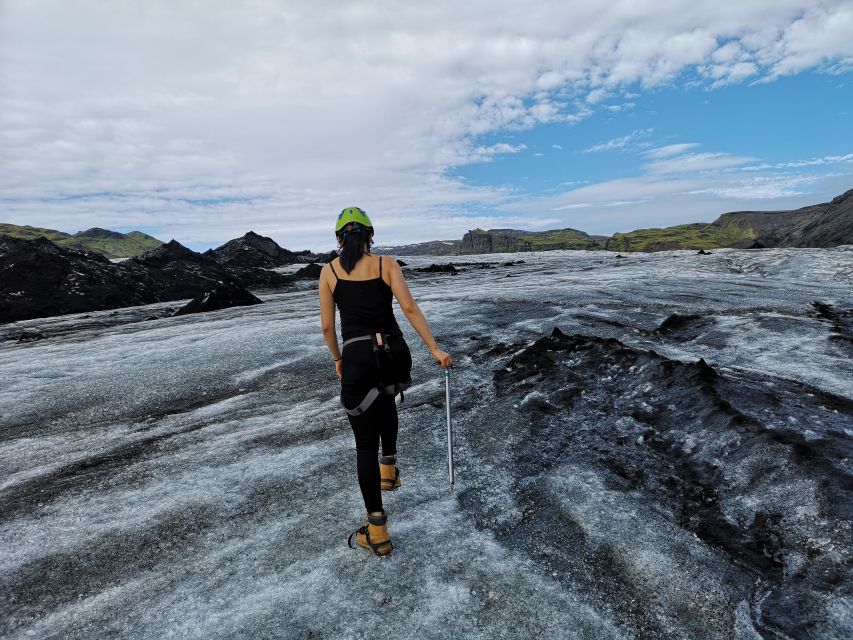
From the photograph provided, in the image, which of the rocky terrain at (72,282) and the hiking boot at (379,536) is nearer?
the hiking boot at (379,536)

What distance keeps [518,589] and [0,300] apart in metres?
27.5

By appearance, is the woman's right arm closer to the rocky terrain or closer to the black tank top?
the black tank top

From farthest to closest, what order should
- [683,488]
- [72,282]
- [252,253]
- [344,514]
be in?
[252,253], [72,282], [683,488], [344,514]

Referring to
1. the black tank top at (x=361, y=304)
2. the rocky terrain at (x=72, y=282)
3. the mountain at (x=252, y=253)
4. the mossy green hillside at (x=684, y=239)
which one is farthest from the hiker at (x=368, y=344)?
the mossy green hillside at (x=684, y=239)

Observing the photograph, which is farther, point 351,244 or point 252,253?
point 252,253

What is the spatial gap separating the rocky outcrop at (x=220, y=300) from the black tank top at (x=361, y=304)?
18.6 metres

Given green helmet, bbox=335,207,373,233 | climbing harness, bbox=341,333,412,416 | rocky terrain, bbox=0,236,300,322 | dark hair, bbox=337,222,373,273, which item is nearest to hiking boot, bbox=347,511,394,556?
climbing harness, bbox=341,333,412,416

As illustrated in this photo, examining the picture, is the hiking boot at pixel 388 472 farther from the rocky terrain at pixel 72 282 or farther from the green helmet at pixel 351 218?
the rocky terrain at pixel 72 282

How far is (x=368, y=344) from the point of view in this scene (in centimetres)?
399

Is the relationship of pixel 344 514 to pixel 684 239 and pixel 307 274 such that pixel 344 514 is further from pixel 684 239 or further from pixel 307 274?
pixel 684 239

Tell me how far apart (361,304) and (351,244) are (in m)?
0.52

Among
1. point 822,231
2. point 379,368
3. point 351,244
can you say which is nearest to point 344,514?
point 379,368

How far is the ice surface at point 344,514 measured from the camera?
11.0 ft

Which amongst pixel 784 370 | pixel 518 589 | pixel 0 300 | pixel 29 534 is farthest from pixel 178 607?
pixel 0 300
